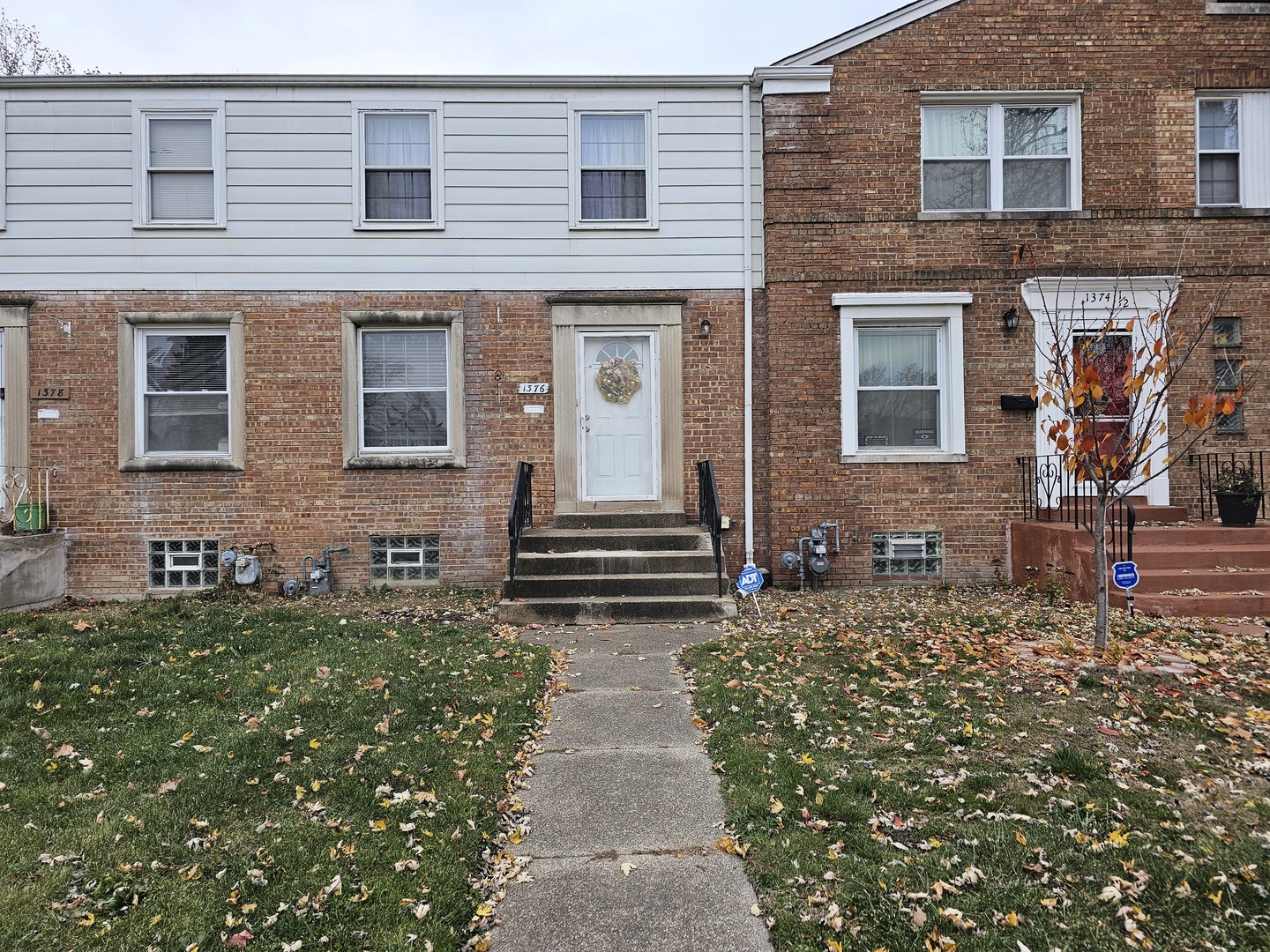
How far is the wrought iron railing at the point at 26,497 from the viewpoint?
8.47 m

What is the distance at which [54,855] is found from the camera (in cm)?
300

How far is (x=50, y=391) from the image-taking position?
28.9 ft

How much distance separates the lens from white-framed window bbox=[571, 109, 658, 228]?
9188 millimetres

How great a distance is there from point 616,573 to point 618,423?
212cm

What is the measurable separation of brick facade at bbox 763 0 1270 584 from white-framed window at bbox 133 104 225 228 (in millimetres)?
6747

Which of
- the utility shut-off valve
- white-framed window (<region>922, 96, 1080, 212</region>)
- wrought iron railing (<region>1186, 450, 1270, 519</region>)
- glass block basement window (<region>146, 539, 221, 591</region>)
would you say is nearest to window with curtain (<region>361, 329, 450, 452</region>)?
glass block basement window (<region>146, 539, 221, 591</region>)

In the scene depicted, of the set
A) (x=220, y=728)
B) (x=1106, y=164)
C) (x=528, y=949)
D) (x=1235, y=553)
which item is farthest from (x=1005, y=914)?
(x=1106, y=164)

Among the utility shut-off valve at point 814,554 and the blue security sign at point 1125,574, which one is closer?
the blue security sign at point 1125,574

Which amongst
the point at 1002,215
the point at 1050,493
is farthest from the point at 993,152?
the point at 1050,493

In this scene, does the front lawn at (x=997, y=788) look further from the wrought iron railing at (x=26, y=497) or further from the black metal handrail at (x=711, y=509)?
the wrought iron railing at (x=26, y=497)

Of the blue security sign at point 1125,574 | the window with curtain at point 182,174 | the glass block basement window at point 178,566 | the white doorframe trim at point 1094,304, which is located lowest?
the glass block basement window at point 178,566

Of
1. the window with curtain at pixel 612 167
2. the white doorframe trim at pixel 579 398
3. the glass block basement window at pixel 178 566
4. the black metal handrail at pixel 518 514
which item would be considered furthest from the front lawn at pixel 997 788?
the glass block basement window at pixel 178 566

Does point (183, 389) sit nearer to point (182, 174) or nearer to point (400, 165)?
point (182, 174)

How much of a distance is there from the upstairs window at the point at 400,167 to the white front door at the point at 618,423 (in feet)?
8.74
